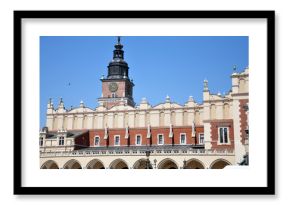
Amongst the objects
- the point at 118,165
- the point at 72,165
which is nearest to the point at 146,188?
the point at 118,165

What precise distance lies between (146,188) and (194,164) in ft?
2.36

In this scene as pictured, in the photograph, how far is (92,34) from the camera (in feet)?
14.0

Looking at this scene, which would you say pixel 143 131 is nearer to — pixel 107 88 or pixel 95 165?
pixel 107 88

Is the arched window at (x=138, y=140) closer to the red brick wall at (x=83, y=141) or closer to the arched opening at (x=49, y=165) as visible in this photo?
the red brick wall at (x=83, y=141)

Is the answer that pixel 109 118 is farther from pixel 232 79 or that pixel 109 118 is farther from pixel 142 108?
pixel 232 79

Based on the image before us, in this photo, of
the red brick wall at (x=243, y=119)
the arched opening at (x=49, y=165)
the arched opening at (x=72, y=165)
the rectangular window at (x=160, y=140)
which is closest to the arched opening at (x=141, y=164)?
the rectangular window at (x=160, y=140)

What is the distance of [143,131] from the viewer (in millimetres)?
5117

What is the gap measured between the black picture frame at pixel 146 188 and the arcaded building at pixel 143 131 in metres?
0.23

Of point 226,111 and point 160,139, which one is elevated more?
point 226,111

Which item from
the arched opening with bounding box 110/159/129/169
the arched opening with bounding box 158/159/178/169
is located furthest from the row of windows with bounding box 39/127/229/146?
the arched opening with bounding box 158/159/178/169
